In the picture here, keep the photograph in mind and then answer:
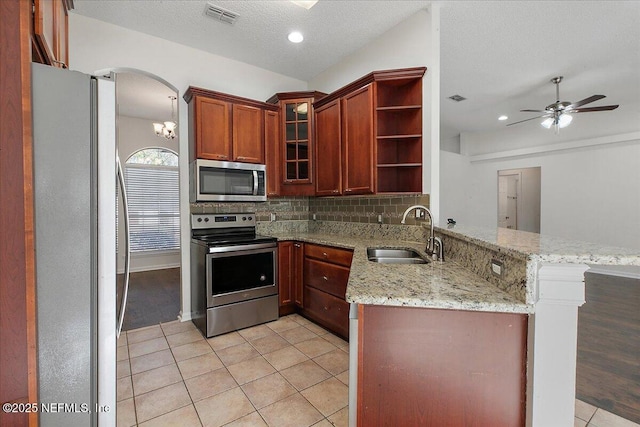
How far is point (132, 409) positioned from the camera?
1.75 metres

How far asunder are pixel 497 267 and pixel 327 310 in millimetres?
1855

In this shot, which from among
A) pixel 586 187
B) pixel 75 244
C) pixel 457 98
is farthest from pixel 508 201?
pixel 75 244

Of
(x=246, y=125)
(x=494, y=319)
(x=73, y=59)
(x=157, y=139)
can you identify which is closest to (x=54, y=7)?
(x=73, y=59)

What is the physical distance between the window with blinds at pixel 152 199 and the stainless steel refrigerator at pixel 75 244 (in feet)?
15.5

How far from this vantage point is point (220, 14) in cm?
264

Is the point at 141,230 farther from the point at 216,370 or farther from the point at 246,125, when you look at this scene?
the point at 216,370

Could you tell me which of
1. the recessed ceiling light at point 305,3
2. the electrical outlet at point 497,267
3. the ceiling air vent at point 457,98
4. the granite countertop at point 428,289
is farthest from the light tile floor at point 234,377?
the ceiling air vent at point 457,98

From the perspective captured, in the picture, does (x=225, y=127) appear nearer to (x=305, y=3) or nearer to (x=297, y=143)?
(x=297, y=143)

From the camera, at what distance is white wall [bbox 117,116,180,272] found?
5.29 metres

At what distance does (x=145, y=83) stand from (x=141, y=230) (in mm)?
2911

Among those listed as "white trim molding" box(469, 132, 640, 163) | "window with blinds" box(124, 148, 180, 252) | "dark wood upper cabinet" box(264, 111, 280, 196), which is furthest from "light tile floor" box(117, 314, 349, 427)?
"white trim molding" box(469, 132, 640, 163)

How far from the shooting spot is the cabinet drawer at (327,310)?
2.59 m

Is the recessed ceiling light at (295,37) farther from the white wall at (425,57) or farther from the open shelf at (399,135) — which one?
the open shelf at (399,135)

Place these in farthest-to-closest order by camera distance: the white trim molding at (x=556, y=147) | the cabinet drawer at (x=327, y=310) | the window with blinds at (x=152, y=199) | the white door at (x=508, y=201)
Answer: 1. the white door at (x=508, y=201)
2. the window with blinds at (x=152, y=199)
3. the white trim molding at (x=556, y=147)
4. the cabinet drawer at (x=327, y=310)
